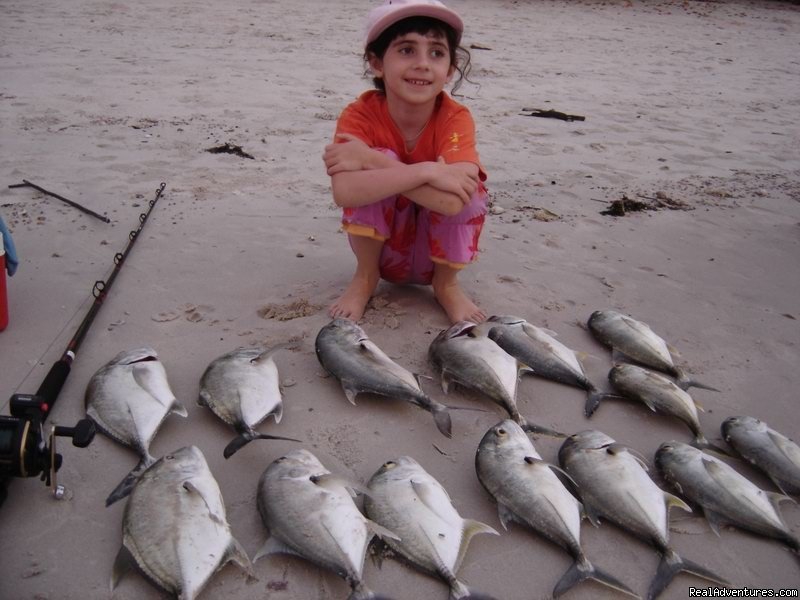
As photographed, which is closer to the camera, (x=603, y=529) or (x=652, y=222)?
(x=603, y=529)

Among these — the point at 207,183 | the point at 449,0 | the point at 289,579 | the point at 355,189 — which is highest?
the point at 449,0

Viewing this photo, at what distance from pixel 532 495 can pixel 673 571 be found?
1.34 feet

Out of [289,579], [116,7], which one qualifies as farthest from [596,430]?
[116,7]

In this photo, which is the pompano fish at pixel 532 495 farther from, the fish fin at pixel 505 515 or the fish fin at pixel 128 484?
the fish fin at pixel 128 484

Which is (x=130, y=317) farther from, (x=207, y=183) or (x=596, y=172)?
(x=596, y=172)

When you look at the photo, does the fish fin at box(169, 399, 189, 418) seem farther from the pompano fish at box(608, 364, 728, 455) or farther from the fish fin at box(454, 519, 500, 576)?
the pompano fish at box(608, 364, 728, 455)

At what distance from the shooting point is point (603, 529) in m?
1.84

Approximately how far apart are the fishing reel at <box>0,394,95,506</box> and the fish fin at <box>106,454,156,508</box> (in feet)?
0.53

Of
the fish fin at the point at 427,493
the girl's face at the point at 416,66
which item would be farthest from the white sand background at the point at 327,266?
the girl's face at the point at 416,66

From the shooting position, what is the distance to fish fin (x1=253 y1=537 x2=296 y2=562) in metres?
1.66

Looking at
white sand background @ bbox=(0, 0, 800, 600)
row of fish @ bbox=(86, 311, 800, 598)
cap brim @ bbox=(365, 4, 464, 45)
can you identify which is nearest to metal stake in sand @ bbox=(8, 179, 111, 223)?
white sand background @ bbox=(0, 0, 800, 600)

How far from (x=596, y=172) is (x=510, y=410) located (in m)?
3.11

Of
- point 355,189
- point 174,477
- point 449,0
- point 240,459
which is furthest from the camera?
point 449,0

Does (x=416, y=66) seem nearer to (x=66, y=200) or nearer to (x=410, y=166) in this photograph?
(x=410, y=166)
